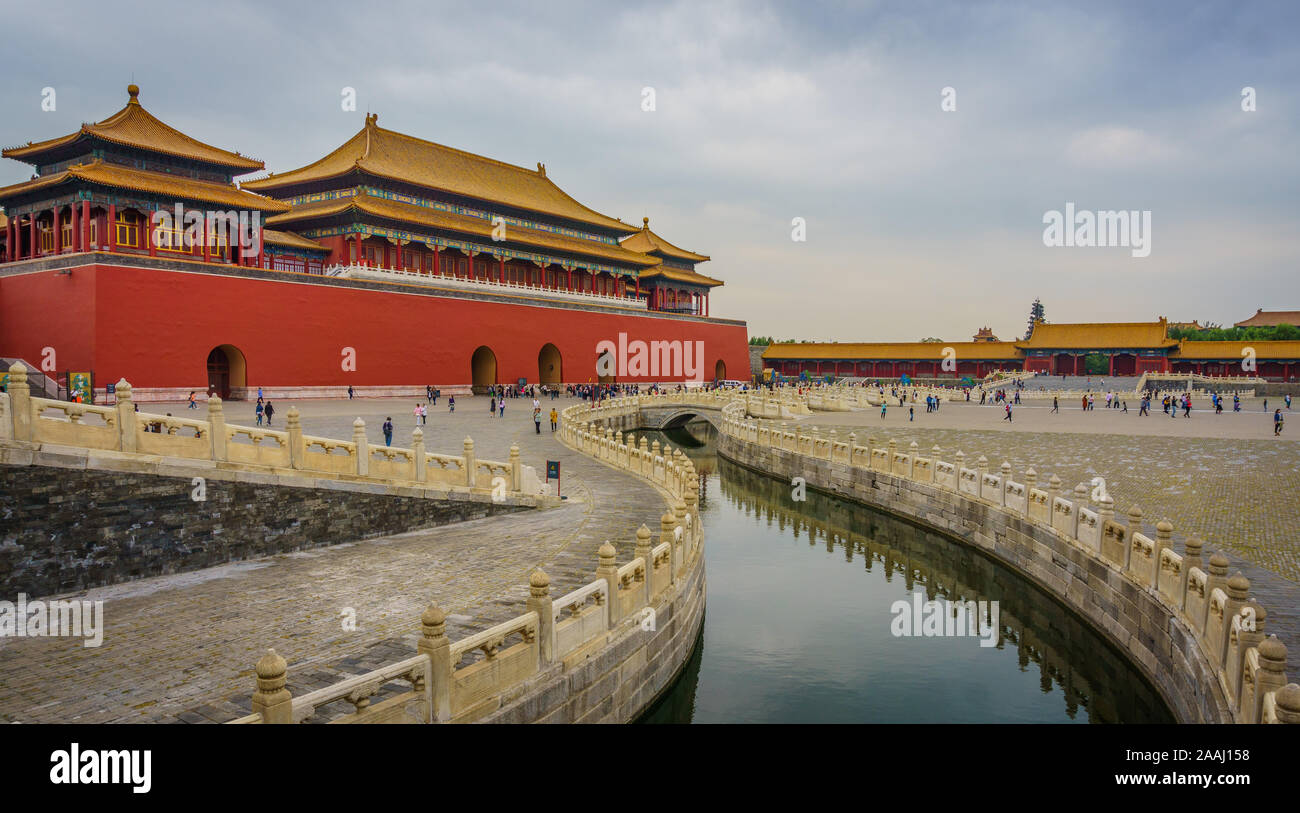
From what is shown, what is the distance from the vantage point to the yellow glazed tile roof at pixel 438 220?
35281 mm

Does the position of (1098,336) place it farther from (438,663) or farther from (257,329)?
(438,663)

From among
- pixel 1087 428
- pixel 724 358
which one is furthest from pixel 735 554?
Answer: pixel 724 358

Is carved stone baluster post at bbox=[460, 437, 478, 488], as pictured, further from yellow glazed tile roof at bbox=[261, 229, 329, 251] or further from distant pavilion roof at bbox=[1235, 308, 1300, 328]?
distant pavilion roof at bbox=[1235, 308, 1300, 328]

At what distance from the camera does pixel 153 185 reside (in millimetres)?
26656

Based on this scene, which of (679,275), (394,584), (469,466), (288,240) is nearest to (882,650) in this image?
(394,584)

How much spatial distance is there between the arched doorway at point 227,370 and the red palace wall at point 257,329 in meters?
0.39

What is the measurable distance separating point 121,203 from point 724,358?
3932cm

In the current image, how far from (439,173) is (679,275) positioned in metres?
20.7

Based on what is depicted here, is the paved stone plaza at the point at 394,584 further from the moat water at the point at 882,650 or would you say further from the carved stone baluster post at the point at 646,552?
the moat water at the point at 882,650

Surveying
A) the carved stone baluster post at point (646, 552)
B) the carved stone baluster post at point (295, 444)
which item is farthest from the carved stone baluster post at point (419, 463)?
the carved stone baluster post at point (646, 552)
